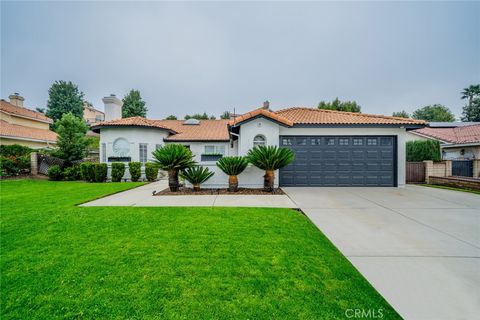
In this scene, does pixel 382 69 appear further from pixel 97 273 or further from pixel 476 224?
pixel 97 273

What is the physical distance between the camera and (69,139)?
1633 centimetres

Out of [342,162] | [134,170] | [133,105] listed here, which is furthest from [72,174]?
[133,105]

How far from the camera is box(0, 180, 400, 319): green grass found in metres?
2.27

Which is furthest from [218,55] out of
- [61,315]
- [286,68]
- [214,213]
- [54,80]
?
[54,80]

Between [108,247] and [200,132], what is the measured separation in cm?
1588

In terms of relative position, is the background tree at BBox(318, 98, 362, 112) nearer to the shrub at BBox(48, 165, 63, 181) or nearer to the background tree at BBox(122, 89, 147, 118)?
the shrub at BBox(48, 165, 63, 181)

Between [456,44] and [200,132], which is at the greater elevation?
[456,44]

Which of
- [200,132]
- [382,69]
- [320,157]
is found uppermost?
[382,69]

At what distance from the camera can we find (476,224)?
5203mm

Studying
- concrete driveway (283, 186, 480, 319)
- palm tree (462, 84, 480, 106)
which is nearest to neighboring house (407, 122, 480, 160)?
concrete driveway (283, 186, 480, 319)

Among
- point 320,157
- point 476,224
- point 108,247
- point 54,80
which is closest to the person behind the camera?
point 108,247

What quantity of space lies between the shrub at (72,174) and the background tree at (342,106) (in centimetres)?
3069

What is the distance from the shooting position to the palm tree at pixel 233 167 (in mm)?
9734

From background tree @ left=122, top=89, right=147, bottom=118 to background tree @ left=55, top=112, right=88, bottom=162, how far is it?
23.9m
